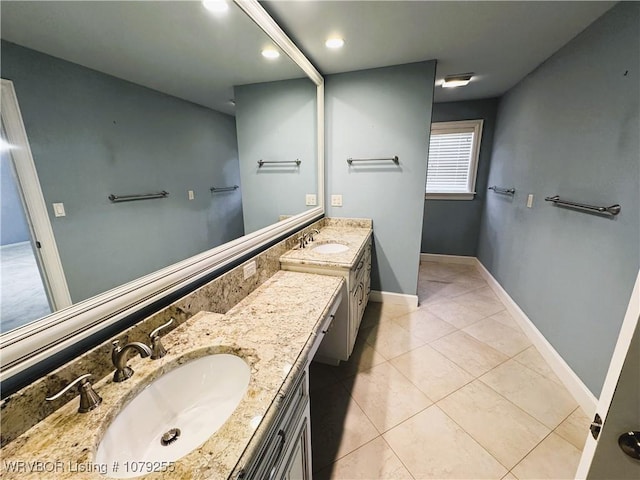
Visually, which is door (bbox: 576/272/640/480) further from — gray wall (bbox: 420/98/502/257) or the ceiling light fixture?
gray wall (bbox: 420/98/502/257)

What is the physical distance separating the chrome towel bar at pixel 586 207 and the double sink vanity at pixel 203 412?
1.65 metres

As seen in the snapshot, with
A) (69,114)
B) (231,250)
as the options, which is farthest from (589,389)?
(69,114)

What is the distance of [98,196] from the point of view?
0.92 m

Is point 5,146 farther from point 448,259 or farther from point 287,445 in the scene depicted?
point 448,259

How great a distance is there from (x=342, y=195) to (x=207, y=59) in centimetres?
165

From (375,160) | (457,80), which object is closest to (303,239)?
(375,160)

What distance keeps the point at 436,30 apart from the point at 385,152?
966mm

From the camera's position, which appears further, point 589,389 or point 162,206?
point 589,389

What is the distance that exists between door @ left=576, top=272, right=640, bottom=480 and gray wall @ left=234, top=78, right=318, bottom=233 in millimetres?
1566

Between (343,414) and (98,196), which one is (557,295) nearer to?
(343,414)

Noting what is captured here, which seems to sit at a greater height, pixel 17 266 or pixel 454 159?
pixel 454 159

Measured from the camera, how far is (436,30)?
177 cm

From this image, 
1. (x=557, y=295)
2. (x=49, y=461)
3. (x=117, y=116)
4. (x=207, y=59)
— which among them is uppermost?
(x=207, y=59)

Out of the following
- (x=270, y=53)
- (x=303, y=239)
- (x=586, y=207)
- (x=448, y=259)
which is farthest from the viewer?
(x=448, y=259)
